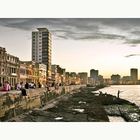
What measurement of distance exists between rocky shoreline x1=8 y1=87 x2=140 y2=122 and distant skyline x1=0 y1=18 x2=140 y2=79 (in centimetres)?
88

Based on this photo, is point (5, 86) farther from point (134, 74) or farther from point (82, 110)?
point (134, 74)

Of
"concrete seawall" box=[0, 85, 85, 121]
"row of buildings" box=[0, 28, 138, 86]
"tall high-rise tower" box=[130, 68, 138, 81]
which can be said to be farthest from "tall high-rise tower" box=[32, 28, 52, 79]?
"tall high-rise tower" box=[130, 68, 138, 81]

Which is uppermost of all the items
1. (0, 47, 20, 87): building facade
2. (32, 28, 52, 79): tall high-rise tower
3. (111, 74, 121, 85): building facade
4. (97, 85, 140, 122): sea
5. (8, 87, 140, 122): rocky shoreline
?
(32, 28, 52, 79): tall high-rise tower

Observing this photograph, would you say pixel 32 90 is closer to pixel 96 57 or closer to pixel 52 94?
pixel 52 94

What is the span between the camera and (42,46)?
9688mm

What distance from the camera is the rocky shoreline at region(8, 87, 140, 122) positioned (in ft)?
30.3

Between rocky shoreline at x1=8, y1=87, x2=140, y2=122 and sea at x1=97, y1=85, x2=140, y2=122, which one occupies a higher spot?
sea at x1=97, y1=85, x2=140, y2=122

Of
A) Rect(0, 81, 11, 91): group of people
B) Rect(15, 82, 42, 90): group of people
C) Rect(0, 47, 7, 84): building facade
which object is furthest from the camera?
Rect(15, 82, 42, 90): group of people

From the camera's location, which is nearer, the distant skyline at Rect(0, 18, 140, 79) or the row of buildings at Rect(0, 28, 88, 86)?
the distant skyline at Rect(0, 18, 140, 79)

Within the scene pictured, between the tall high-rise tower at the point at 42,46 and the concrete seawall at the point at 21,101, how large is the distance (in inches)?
28.2

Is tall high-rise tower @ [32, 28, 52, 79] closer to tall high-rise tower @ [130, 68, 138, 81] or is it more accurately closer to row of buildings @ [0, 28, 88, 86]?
row of buildings @ [0, 28, 88, 86]

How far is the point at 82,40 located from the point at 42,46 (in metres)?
1.11

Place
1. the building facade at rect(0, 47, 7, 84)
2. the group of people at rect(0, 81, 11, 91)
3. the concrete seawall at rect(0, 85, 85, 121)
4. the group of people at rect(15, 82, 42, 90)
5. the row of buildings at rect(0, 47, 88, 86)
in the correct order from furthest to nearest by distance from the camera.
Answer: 1. the group of people at rect(15, 82, 42, 90)
2. the row of buildings at rect(0, 47, 88, 86)
3. the group of people at rect(0, 81, 11, 91)
4. the building facade at rect(0, 47, 7, 84)
5. the concrete seawall at rect(0, 85, 85, 121)

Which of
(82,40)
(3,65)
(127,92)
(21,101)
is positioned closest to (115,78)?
(127,92)
